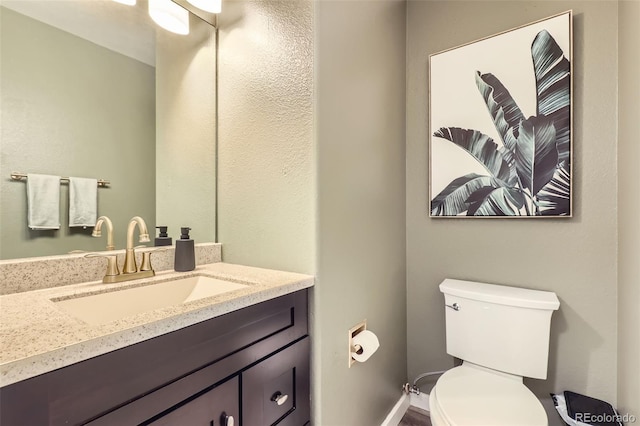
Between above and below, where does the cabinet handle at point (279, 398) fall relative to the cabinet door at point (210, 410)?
below

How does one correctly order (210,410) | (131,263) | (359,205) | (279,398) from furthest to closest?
(359,205) → (131,263) → (279,398) → (210,410)

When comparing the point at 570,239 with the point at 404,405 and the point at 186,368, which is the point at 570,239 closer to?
the point at 404,405

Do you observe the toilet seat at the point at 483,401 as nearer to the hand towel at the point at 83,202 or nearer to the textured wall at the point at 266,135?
the textured wall at the point at 266,135

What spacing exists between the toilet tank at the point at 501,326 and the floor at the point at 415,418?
495 mm

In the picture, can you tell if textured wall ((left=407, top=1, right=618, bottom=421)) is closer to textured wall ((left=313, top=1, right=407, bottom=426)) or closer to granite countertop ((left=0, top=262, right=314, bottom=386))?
textured wall ((left=313, top=1, right=407, bottom=426))

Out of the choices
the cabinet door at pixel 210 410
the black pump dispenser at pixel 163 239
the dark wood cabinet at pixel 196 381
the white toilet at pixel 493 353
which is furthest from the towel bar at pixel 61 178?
the white toilet at pixel 493 353

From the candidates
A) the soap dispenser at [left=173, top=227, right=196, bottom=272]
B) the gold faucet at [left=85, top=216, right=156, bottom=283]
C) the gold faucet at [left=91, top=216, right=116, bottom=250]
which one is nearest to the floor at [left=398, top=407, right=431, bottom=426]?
the soap dispenser at [left=173, top=227, right=196, bottom=272]

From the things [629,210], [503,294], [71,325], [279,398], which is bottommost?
[279,398]

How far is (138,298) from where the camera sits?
99cm

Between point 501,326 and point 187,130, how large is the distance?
173 cm

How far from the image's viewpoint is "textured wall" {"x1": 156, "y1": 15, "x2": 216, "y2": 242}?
129 cm

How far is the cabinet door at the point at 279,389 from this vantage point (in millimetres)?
837

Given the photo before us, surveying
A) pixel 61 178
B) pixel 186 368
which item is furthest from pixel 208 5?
pixel 186 368

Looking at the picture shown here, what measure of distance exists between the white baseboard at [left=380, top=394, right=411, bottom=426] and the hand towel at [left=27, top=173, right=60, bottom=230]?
170 cm
